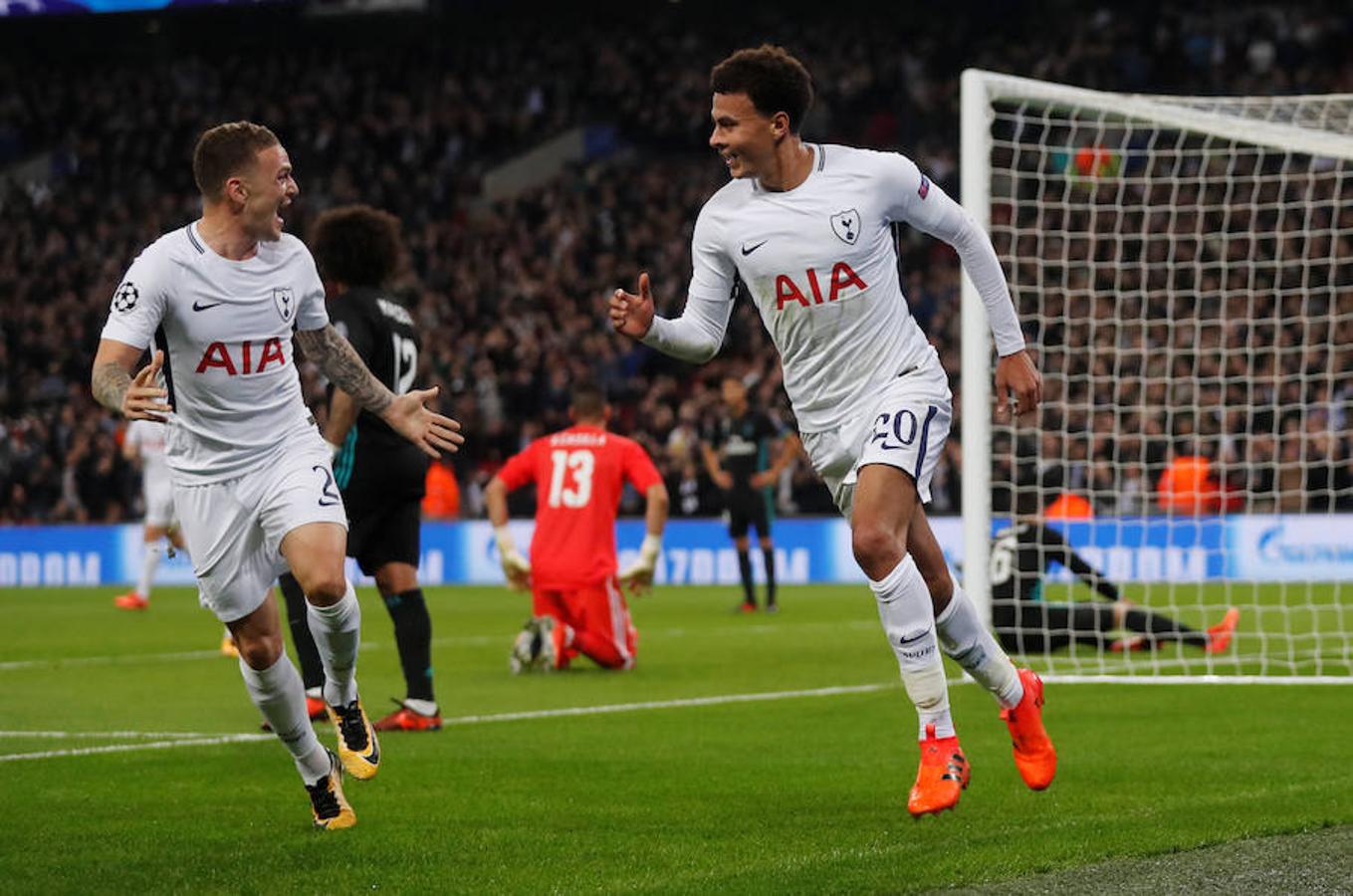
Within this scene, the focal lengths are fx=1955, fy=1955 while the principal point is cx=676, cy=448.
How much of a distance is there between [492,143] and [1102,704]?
2720cm

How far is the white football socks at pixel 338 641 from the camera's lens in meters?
6.48

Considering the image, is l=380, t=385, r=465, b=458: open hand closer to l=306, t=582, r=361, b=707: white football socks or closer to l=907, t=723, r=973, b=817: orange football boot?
l=306, t=582, r=361, b=707: white football socks

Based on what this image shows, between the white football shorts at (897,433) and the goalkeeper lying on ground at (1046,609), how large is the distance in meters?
5.55

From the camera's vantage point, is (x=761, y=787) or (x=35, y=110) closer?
(x=761, y=787)

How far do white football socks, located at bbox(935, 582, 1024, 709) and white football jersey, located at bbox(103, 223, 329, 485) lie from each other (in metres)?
2.26

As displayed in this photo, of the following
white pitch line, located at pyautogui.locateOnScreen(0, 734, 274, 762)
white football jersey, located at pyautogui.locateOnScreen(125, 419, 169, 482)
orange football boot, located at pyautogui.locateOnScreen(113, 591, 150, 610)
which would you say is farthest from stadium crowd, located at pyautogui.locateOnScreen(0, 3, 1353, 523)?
white pitch line, located at pyautogui.locateOnScreen(0, 734, 274, 762)

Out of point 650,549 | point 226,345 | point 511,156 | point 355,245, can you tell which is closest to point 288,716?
point 226,345

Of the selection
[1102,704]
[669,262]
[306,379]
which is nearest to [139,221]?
[306,379]

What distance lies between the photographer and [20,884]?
17.2 ft

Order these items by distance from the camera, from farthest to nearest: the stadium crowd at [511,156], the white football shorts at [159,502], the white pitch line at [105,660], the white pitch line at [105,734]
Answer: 1. the stadium crowd at [511,156]
2. the white football shorts at [159,502]
3. the white pitch line at [105,660]
4. the white pitch line at [105,734]

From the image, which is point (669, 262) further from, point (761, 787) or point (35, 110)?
point (761, 787)

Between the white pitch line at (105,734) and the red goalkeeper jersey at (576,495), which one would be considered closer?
the white pitch line at (105,734)

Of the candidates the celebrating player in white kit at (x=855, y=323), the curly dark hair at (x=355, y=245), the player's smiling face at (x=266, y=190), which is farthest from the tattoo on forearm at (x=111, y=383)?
the curly dark hair at (x=355, y=245)

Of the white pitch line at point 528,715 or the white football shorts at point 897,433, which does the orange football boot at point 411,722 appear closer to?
the white pitch line at point 528,715
